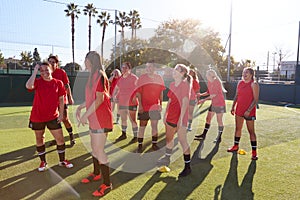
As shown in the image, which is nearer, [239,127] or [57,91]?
[57,91]

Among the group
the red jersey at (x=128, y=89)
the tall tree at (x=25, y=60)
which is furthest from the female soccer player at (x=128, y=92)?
the tall tree at (x=25, y=60)

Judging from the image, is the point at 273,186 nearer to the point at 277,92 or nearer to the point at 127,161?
the point at 127,161

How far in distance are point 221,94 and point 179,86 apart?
8.36ft

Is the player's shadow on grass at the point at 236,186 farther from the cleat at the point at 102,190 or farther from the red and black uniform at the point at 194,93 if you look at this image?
the red and black uniform at the point at 194,93

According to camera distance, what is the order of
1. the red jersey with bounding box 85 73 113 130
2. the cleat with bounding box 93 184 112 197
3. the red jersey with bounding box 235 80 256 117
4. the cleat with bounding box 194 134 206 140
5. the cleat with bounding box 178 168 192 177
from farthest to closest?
1. the cleat with bounding box 194 134 206 140
2. the red jersey with bounding box 235 80 256 117
3. the cleat with bounding box 178 168 192 177
4. the cleat with bounding box 93 184 112 197
5. the red jersey with bounding box 85 73 113 130

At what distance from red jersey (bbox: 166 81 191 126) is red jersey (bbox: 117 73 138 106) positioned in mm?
1891

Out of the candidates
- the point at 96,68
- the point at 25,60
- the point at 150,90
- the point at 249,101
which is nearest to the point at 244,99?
the point at 249,101

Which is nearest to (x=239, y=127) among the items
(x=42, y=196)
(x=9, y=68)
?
(x=42, y=196)

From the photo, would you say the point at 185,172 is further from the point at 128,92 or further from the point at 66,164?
the point at 128,92

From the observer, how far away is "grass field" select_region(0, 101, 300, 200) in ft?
11.2

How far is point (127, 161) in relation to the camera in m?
4.68

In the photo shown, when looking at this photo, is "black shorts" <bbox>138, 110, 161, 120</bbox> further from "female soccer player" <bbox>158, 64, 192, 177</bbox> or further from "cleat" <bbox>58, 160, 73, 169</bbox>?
"cleat" <bbox>58, 160, 73, 169</bbox>

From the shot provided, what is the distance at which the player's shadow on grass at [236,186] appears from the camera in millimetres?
3369

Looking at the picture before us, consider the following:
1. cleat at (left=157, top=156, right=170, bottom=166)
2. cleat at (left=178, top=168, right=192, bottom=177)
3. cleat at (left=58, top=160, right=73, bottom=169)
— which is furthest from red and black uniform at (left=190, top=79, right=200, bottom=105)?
cleat at (left=58, top=160, right=73, bottom=169)
